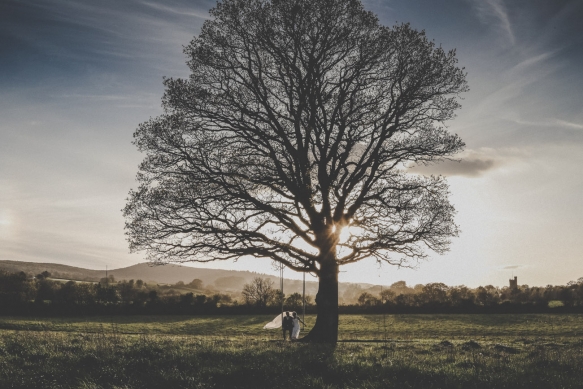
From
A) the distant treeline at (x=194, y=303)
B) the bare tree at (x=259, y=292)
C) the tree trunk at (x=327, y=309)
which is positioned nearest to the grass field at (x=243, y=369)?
the tree trunk at (x=327, y=309)

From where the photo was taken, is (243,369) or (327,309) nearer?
(243,369)

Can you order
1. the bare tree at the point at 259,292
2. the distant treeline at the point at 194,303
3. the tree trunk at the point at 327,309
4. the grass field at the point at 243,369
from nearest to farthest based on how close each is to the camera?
the grass field at the point at 243,369 → the tree trunk at the point at 327,309 → the distant treeline at the point at 194,303 → the bare tree at the point at 259,292

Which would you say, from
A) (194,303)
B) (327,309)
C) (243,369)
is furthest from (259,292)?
(243,369)

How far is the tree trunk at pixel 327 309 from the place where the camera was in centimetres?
1620

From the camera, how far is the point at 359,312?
6184 centimetres

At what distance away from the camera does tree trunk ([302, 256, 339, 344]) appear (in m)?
16.2

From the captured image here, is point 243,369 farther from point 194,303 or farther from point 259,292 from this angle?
point 259,292

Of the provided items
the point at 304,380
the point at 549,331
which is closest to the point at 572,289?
the point at 549,331

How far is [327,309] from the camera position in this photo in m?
16.3

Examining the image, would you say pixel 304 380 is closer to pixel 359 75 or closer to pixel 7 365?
pixel 7 365

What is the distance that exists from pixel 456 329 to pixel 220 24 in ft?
138

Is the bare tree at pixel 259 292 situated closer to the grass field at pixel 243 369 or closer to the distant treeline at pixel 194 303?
the distant treeline at pixel 194 303

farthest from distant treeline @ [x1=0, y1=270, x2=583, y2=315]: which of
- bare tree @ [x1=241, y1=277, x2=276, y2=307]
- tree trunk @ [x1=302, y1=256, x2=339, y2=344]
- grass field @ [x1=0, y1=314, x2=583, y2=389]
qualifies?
grass field @ [x1=0, y1=314, x2=583, y2=389]

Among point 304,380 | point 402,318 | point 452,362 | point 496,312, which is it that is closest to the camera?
point 304,380
